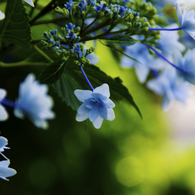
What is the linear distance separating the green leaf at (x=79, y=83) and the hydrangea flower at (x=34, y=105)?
0.28ft

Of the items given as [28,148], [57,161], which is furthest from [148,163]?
[28,148]

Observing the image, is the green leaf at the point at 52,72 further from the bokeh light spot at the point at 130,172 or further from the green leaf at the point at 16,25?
the bokeh light spot at the point at 130,172

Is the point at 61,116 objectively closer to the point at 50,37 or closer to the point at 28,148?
the point at 28,148

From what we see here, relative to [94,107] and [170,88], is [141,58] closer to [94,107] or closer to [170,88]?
[170,88]

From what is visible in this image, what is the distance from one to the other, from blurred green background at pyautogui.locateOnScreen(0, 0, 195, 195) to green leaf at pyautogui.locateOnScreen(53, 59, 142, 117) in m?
1.53

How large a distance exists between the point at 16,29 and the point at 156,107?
2420mm

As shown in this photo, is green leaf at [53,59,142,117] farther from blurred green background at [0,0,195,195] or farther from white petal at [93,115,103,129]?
blurred green background at [0,0,195,195]

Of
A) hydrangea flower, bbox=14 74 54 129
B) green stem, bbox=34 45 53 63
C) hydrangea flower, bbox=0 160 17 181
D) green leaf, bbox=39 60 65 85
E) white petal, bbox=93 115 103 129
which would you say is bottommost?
hydrangea flower, bbox=0 160 17 181

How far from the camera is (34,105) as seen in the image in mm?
335

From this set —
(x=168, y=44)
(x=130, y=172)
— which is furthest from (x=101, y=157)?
(x=168, y=44)

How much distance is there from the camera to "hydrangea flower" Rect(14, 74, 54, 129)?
0.33m

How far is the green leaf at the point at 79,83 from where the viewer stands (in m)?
0.42

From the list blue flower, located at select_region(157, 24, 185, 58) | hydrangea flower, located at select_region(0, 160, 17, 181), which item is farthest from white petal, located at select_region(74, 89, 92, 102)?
blue flower, located at select_region(157, 24, 185, 58)

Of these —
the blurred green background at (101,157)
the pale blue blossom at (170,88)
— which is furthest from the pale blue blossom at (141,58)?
the blurred green background at (101,157)
